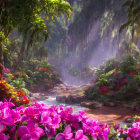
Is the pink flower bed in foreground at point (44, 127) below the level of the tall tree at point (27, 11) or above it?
below

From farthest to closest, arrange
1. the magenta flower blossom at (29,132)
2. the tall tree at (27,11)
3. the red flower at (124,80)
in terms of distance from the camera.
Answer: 1. the red flower at (124,80)
2. the tall tree at (27,11)
3. the magenta flower blossom at (29,132)

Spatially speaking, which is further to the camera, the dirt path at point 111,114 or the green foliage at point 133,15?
the green foliage at point 133,15

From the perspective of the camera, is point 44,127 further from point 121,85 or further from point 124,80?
point 121,85

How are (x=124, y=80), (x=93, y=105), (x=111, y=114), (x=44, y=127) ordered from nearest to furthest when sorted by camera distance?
(x=44, y=127)
(x=111, y=114)
(x=93, y=105)
(x=124, y=80)

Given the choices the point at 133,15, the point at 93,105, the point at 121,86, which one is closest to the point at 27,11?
the point at 93,105

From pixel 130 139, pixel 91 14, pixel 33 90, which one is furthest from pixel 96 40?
pixel 130 139

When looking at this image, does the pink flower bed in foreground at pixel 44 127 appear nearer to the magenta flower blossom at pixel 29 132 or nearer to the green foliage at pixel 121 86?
the magenta flower blossom at pixel 29 132

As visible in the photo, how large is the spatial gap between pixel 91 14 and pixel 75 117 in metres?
20.1

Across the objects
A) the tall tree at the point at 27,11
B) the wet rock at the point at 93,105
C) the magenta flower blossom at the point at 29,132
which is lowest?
the wet rock at the point at 93,105

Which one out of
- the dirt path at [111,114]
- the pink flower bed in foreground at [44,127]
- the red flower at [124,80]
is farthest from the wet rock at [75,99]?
the pink flower bed in foreground at [44,127]

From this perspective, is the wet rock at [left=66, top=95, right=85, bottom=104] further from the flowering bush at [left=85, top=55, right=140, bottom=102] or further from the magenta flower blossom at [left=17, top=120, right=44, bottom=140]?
the magenta flower blossom at [left=17, top=120, right=44, bottom=140]

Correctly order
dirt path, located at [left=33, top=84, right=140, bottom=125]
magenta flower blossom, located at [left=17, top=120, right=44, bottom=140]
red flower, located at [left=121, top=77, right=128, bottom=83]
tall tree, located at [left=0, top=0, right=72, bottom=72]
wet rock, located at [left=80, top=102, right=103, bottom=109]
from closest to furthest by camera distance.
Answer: magenta flower blossom, located at [left=17, top=120, right=44, bottom=140] < tall tree, located at [left=0, top=0, right=72, bottom=72] < dirt path, located at [left=33, top=84, right=140, bottom=125] < wet rock, located at [left=80, top=102, right=103, bottom=109] < red flower, located at [left=121, top=77, right=128, bottom=83]

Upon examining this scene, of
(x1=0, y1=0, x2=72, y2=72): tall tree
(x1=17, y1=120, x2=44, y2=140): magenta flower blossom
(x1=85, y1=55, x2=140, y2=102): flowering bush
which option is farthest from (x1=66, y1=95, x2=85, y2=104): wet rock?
(x1=17, y1=120, x2=44, y2=140): magenta flower blossom

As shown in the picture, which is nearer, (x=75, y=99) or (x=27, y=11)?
(x=27, y=11)
